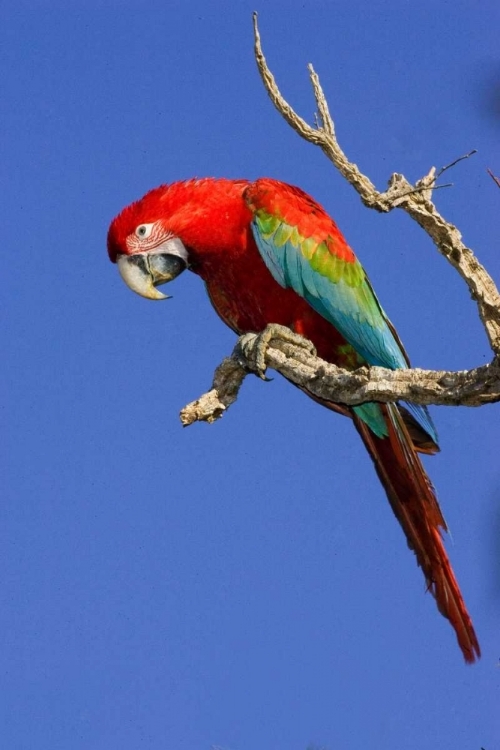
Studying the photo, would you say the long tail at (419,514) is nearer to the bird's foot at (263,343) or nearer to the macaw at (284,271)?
the macaw at (284,271)

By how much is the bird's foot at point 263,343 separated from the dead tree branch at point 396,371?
4.5 inches

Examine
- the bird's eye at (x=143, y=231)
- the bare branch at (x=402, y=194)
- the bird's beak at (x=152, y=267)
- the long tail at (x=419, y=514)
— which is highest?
the bird's eye at (x=143, y=231)

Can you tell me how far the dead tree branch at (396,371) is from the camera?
260 cm

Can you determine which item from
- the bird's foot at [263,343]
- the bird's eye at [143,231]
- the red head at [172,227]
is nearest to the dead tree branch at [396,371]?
the bird's foot at [263,343]

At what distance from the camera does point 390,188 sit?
9.62ft

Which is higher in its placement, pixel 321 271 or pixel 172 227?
pixel 172 227

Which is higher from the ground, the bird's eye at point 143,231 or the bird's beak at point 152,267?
the bird's eye at point 143,231

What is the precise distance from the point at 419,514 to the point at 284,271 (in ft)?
4.02

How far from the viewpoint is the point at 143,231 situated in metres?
4.12

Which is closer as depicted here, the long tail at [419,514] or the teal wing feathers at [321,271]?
the long tail at [419,514]

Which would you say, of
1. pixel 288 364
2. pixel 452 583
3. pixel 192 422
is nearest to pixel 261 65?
pixel 288 364

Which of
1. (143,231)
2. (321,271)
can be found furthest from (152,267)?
(321,271)

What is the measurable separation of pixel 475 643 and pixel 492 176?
216 centimetres

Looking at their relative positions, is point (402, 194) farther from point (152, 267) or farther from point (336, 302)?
point (152, 267)
